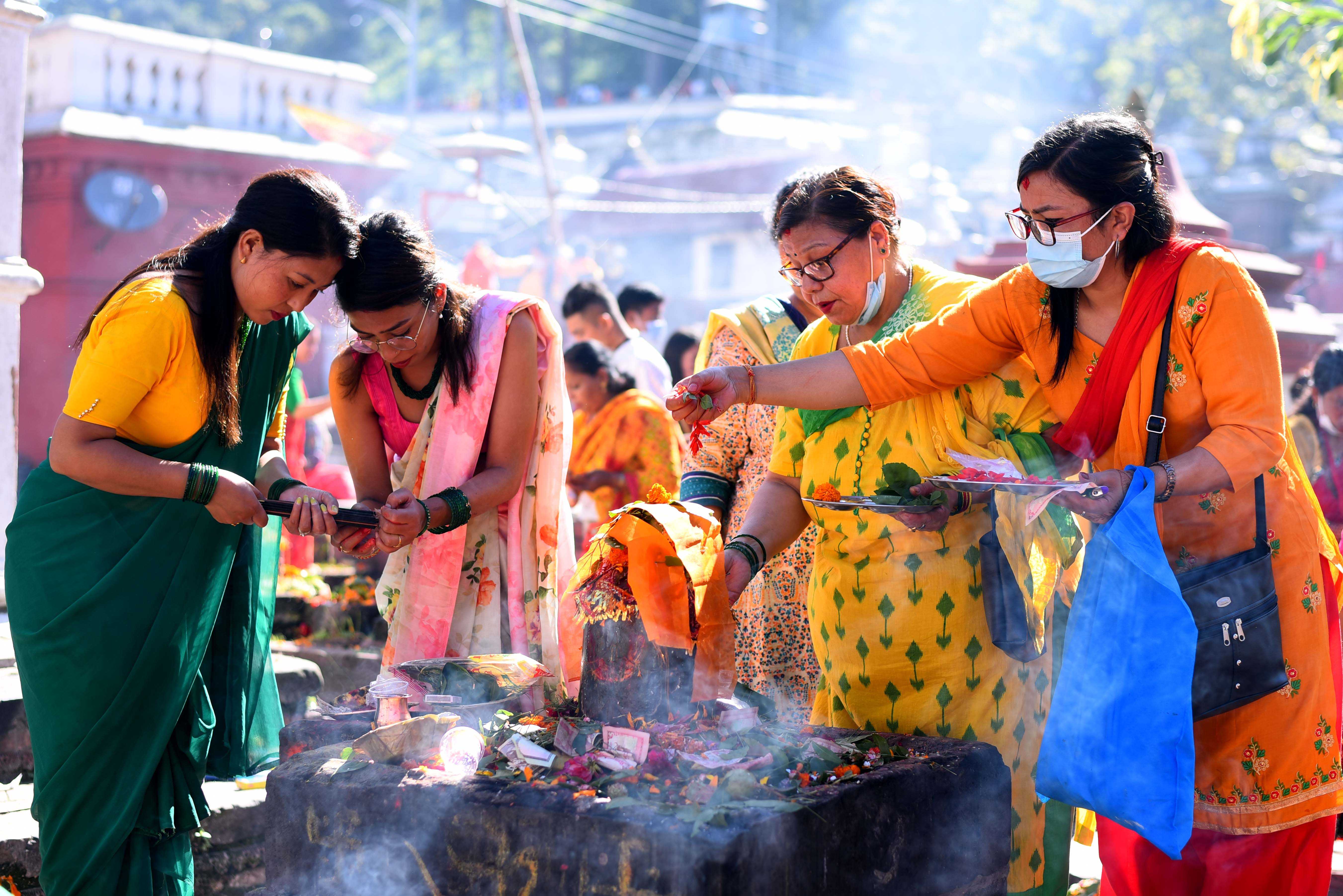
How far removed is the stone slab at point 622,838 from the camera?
6.56ft

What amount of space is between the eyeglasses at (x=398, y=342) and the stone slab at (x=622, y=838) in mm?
1012

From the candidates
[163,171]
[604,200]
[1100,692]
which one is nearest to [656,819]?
[1100,692]

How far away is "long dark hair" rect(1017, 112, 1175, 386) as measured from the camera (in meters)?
2.36

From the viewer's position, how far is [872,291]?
279 centimetres

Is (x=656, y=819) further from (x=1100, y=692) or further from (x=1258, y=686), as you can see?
(x=1258, y=686)

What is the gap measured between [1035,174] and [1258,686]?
3.76ft

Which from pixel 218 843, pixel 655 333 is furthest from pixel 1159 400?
pixel 655 333

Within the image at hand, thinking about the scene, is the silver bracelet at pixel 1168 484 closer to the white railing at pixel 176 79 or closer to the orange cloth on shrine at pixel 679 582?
the orange cloth on shrine at pixel 679 582

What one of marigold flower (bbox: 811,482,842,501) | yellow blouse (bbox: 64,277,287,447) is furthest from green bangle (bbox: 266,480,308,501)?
marigold flower (bbox: 811,482,842,501)

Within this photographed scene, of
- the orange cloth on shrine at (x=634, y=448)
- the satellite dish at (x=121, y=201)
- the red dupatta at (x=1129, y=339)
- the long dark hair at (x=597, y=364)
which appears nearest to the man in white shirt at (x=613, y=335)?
the long dark hair at (x=597, y=364)

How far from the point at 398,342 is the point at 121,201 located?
875 cm

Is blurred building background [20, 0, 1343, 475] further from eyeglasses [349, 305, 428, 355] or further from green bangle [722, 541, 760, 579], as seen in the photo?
eyeglasses [349, 305, 428, 355]

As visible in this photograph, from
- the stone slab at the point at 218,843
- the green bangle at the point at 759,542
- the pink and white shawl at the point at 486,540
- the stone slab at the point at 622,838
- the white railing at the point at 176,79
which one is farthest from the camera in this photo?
the white railing at the point at 176,79

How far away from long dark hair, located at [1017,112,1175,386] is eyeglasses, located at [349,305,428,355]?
1.49 m
